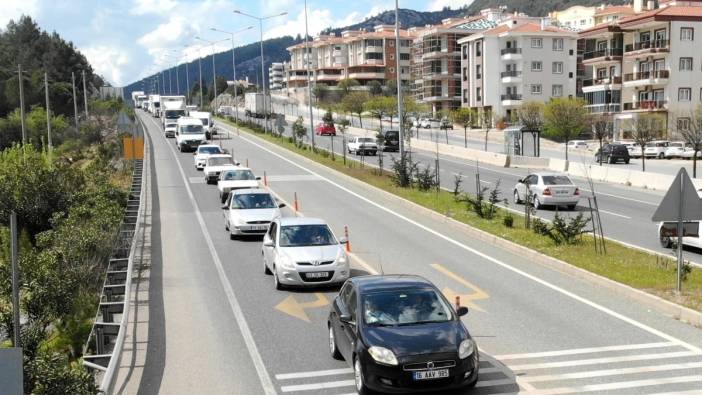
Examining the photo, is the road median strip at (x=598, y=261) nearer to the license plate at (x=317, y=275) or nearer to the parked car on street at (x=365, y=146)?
the license plate at (x=317, y=275)

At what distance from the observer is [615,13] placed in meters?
124

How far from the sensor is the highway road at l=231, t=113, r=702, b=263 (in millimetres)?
23234

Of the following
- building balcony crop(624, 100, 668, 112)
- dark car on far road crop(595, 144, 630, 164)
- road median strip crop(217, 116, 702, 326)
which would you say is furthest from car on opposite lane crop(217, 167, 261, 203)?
building balcony crop(624, 100, 668, 112)

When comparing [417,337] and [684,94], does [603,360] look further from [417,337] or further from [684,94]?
[684,94]

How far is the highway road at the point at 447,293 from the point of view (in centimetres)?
1030

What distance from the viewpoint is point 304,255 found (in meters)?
16.2

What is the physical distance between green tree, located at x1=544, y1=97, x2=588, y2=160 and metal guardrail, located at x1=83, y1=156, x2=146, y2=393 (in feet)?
179

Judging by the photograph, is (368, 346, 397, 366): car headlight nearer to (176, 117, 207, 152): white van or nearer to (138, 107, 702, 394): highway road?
(138, 107, 702, 394): highway road

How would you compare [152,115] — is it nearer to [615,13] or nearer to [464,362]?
[615,13]

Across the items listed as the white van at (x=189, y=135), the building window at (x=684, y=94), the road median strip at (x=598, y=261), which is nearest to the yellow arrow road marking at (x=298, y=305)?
the road median strip at (x=598, y=261)

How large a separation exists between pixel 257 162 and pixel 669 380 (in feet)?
137

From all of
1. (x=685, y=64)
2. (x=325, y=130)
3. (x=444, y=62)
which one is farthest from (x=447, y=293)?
(x=444, y=62)

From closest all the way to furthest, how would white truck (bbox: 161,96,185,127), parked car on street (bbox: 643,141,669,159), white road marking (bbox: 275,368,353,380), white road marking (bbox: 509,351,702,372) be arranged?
white road marking (bbox: 275,368,353,380)
white road marking (bbox: 509,351,702,372)
parked car on street (bbox: 643,141,669,159)
white truck (bbox: 161,96,185,127)

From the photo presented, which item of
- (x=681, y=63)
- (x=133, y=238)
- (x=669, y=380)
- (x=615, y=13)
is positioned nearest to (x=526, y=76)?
(x=681, y=63)
